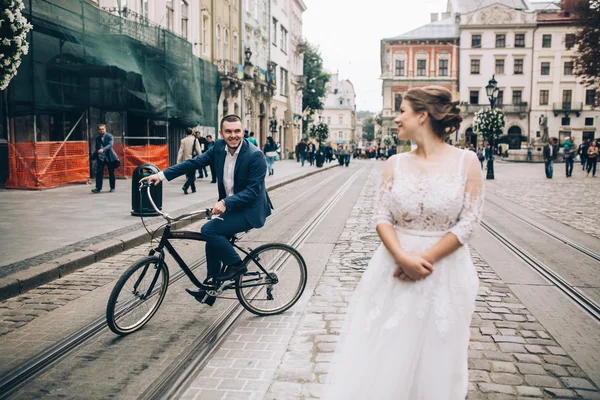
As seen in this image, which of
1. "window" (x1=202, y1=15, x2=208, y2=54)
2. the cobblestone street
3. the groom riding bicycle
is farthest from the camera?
"window" (x1=202, y1=15, x2=208, y2=54)

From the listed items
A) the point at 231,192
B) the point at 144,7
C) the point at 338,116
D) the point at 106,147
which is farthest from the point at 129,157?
the point at 338,116

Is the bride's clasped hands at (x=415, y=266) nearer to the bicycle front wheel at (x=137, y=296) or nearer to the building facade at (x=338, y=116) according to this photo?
the bicycle front wheel at (x=137, y=296)

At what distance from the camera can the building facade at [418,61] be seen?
67.9 metres

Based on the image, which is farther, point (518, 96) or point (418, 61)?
point (418, 61)

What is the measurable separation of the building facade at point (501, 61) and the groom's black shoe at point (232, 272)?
62827 millimetres

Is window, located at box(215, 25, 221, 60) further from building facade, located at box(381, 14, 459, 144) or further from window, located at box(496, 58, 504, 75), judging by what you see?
window, located at box(496, 58, 504, 75)

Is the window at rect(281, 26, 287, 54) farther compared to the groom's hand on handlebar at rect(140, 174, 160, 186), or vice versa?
the window at rect(281, 26, 287, 54)

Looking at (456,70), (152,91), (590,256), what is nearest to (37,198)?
(152,91)

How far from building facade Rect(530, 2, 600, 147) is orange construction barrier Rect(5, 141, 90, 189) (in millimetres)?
58555

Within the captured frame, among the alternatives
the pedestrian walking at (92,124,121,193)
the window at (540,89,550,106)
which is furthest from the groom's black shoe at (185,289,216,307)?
the window at (540,89,550,106)

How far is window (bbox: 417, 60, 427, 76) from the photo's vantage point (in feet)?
226

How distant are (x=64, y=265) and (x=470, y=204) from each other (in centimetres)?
549

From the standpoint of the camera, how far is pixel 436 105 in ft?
8.75

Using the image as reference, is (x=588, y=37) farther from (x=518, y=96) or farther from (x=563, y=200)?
(x=518, y=96)
